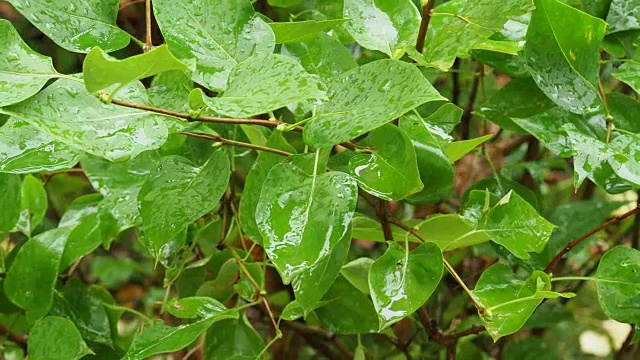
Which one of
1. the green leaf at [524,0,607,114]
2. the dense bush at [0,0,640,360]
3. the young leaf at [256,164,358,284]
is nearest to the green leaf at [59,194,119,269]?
the dense bush at [0,0,640,360]

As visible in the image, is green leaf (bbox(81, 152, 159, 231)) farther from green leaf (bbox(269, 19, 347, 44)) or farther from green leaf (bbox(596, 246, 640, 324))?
green leaf (bbox(596, 246, 640, 324))

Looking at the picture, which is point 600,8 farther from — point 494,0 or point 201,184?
point 201,184

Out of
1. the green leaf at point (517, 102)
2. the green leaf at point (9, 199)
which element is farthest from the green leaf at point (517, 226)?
the green leaf at point (9, 199)

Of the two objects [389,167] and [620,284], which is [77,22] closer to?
[389,167]

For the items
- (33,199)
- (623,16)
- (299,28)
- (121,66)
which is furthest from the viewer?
(33,199)

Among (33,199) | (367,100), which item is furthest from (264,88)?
(33,199)

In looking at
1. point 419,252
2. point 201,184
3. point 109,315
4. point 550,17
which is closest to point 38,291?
point 109,315

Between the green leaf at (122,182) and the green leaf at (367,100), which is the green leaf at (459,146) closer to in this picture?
the green leaf at (367,100)
